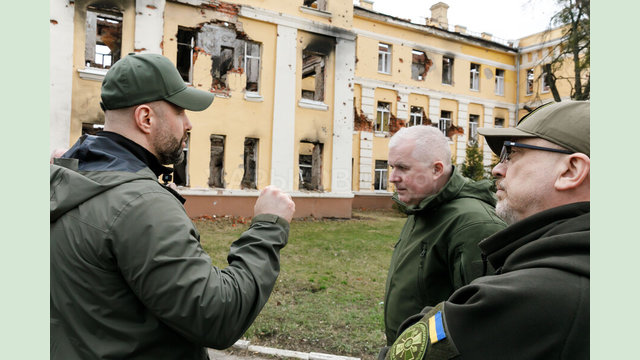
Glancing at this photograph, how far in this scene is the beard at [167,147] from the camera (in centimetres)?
180

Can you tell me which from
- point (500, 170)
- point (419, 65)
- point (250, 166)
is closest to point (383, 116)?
point (419, 65)

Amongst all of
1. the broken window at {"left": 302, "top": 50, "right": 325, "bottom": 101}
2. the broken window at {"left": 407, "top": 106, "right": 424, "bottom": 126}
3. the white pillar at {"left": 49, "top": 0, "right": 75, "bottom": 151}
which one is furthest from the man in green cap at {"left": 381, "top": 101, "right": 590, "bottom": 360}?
the broken window at {"left": 407, "top": 106, "right": 424, "bottom": 126}

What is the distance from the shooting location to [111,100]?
170 cm

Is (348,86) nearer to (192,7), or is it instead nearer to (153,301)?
(192,7)

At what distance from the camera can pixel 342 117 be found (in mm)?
17219

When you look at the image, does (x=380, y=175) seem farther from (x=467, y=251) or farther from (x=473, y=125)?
(x=467, y=251)

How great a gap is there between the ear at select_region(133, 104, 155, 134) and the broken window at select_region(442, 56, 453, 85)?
25487 millimetres

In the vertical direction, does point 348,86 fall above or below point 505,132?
above

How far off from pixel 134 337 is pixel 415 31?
80.3 feet

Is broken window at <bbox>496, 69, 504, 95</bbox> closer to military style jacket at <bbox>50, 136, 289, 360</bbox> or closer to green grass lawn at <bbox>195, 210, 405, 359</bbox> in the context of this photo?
green grass lawn at <bbox>195, 210, 405, 359</bbox>

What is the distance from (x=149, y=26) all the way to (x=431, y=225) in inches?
538

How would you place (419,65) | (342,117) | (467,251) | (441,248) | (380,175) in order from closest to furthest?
(467,251) < (441,248) < (342,117) < (380,175) < (419,65)

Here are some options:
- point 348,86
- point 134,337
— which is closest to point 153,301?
point 134,337

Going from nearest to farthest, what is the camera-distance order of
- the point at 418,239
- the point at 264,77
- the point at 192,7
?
the point at 418,239
the point at 192,7
the point at 264,77
